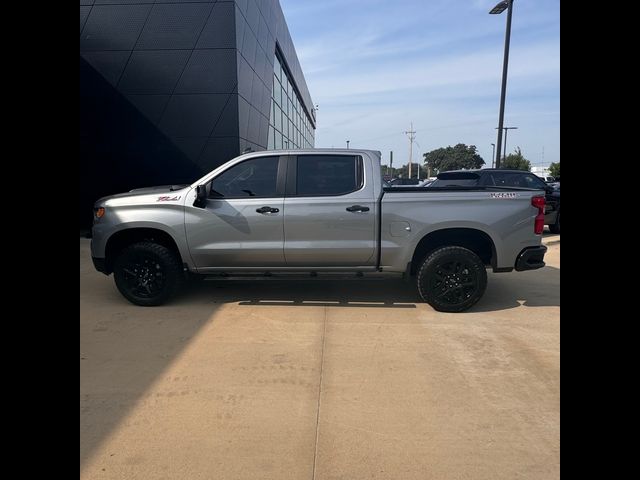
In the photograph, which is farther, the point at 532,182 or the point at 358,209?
the point at 532,182

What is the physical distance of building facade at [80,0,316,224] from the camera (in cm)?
1298

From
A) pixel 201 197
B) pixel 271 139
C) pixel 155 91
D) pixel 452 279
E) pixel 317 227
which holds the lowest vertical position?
pixel 452 279

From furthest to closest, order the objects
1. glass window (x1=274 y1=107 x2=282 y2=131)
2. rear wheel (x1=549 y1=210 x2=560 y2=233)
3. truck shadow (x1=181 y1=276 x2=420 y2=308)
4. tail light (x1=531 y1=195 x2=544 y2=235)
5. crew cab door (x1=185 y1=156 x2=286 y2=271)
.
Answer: glass window (x1=274 y1=107 x2=282 y2=131) < rear wheel (x1=549 y1=210 x2=560 y2=233) < truck shadow (x1=181 y1=276 x2=420 y2=308) < crew cab door (x1=185 y1=156 x2=286 y2=271) < tail light (x1=531 y1=195 x2=544 y2=235)

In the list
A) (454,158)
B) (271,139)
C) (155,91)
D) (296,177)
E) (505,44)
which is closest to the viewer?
(296,177)

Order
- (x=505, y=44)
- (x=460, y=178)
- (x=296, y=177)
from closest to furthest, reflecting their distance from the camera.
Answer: (x=296, y=177) → (x=460, y=178) → (x=505, y=44)

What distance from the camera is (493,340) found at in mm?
4711

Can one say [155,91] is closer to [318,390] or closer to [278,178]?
[278,178]

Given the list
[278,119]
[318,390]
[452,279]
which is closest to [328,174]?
[452,279]

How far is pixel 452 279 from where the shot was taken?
5539mm

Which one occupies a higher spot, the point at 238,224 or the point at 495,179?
the point at 495,179

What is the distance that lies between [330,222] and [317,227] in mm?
164

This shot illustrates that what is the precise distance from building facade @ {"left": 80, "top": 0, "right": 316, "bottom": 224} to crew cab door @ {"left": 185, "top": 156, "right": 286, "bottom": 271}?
821cm

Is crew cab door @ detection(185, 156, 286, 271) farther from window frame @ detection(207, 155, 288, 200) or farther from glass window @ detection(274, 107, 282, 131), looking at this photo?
glass window @ detection(274, 107, 282, 131)

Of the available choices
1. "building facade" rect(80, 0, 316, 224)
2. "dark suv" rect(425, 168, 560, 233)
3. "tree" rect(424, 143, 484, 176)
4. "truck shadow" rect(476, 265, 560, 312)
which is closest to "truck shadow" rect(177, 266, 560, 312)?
"truck shadow" rect(476, 265, 560, 312)
